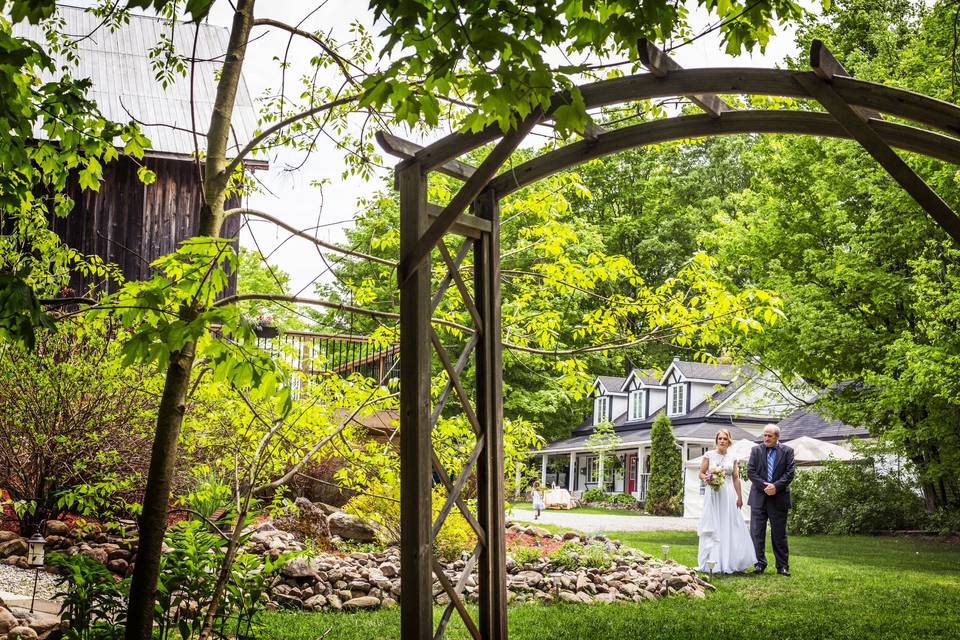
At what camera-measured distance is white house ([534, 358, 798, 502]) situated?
90.4 feet

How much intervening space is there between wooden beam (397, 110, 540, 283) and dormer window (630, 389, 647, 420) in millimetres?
28716

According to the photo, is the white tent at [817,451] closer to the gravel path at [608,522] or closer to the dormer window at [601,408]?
the gravel path at [608,522]

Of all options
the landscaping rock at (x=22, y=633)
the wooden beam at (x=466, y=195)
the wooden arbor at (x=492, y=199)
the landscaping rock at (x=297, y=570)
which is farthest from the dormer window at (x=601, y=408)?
the wooden beam at (x=466, y=195)

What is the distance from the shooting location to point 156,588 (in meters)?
4.87

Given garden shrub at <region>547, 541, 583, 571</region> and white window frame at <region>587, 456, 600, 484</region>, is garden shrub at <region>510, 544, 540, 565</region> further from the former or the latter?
white window frame at <region>587, 456, 600, 484</region>

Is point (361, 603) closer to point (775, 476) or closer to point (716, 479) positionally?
point (716, 479)

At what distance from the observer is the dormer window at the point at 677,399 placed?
3095 centimetres

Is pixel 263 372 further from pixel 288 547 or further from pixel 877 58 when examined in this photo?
pixel 877 58

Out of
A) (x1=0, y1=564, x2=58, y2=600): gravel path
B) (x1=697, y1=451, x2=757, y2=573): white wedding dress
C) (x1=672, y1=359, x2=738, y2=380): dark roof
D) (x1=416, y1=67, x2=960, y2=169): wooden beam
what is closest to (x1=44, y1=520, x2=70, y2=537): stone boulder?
(x1=0, y1=564, x2=58, y2=600): gravel path

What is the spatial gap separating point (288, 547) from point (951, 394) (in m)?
10.2

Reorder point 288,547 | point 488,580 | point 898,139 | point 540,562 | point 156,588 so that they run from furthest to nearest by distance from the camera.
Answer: point 540,562 < point 288,547 < point 488,580 < point 156,588 < point 898,139

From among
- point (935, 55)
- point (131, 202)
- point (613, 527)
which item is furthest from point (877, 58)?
point (131, 202)

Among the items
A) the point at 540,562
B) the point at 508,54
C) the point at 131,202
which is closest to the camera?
the point at 508,54

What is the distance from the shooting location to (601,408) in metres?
35.5
